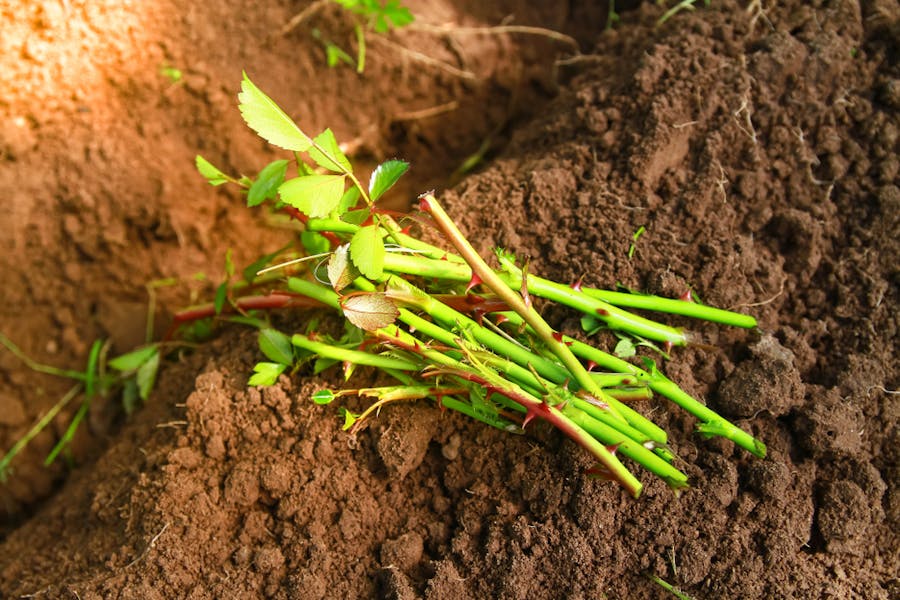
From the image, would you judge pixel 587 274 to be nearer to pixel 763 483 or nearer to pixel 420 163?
pixel 763 483

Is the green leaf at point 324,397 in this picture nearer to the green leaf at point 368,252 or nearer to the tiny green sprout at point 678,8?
the green leaf at point 368,252

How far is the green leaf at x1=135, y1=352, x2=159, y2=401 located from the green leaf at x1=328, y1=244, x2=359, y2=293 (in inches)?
30.7

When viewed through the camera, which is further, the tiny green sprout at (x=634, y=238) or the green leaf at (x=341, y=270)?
the tiny green sprout at (x=634, y=238)

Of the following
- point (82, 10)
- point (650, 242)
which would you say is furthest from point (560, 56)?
point (82, 10)

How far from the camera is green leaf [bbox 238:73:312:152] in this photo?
4.17 ft

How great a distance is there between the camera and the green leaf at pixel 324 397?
4.81 ft

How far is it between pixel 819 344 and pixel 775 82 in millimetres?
628

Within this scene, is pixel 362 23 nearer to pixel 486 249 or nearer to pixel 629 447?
pixel 486 249

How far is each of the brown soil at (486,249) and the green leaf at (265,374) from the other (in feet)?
0.11

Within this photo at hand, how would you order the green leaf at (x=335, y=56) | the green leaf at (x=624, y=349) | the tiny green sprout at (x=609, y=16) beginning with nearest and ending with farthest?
the green leaf at (x=624, y=349) < the green leaf at (x=335, y=56) < the tiny green sprout at (x=609, y=16)

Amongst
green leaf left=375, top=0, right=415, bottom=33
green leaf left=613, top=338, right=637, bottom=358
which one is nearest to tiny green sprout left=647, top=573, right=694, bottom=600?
green leaf left=613, top=338, right=637, bottom=358

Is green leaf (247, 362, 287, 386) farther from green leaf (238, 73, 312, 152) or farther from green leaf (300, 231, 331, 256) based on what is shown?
green leaf (238, 73, 312, 152)

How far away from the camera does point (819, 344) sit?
1.62 metres

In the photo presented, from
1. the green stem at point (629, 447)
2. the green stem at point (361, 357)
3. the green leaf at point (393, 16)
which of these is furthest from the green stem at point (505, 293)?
the green leaf at point (393, 16)
